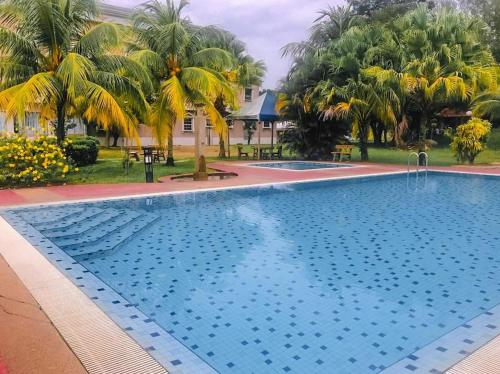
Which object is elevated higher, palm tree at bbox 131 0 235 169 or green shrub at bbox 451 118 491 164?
palm tree at bbox 131 0 235 169

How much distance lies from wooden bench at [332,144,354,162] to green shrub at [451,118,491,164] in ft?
16.5

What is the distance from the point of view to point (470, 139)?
19484 millimetres

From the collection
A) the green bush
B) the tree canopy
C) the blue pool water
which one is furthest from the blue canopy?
the blue pool water

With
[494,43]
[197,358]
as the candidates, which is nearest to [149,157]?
[197,358]

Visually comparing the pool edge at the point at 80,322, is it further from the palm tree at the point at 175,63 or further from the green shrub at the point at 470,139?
the green shrub at the point at 470,139

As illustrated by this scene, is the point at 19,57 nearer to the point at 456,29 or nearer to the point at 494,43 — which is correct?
the point at 456,29

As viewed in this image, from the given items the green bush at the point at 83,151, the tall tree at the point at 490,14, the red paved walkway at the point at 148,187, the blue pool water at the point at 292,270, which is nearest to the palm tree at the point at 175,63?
the red paved walkway at the point at 148,187

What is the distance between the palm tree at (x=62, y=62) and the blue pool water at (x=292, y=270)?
4424mm

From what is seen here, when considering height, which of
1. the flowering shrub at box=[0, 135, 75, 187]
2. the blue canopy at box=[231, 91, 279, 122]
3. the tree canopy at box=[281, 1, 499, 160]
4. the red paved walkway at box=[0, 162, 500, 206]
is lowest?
the red paved walkway at box=[0, 162, 500, 206]

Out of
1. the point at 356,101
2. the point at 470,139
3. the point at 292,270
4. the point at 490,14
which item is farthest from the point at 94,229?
the point at 490,14

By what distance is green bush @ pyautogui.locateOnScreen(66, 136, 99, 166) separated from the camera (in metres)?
18.0

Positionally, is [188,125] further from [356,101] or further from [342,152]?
[356,101]

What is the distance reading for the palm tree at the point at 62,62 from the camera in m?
12.0

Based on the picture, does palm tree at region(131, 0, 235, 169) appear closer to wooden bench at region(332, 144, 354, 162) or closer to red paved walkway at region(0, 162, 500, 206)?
red paved walkway at region(0, 162, 500, 206)
